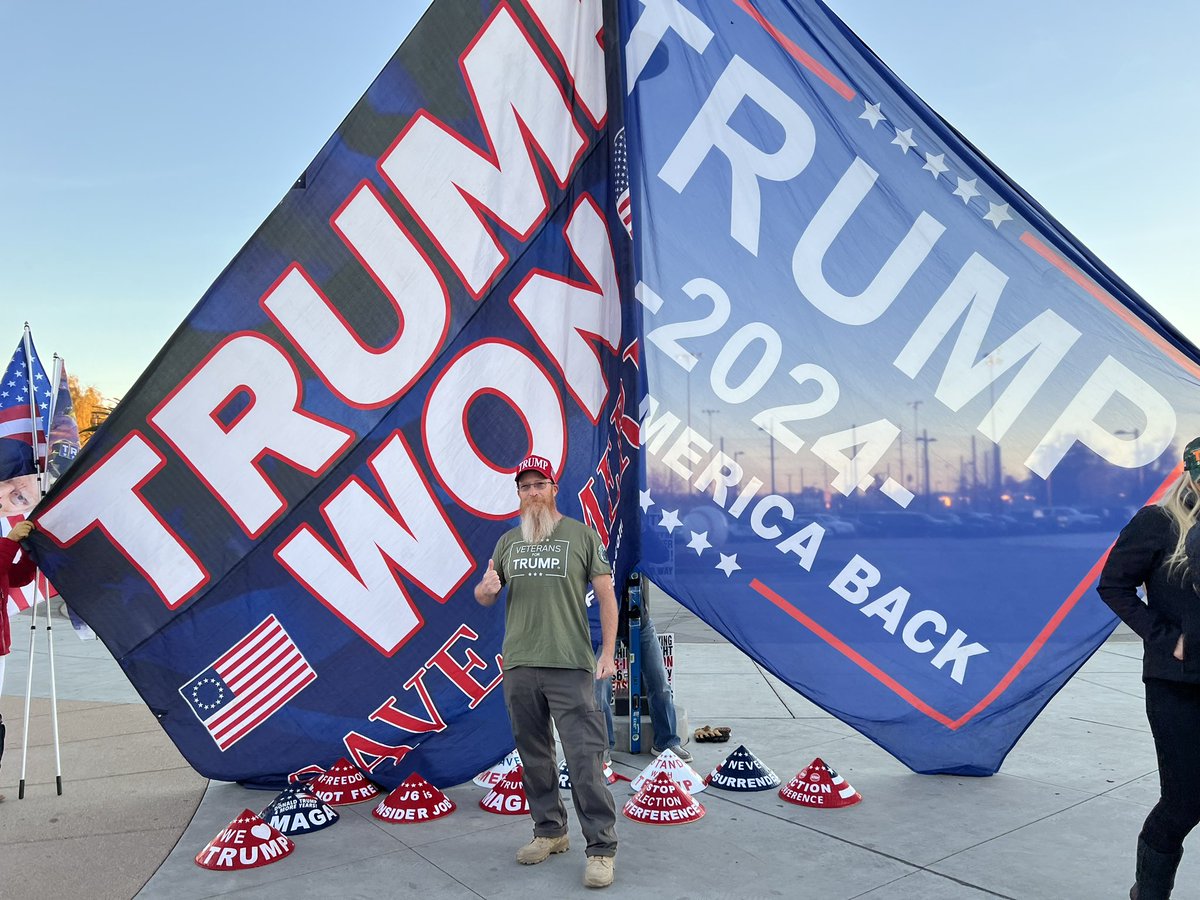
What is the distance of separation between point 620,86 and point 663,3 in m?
0.54

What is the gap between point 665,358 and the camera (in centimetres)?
543

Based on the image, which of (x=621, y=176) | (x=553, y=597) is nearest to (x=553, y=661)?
(x=553, y=597)

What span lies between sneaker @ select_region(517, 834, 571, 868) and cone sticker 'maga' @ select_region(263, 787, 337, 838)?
3.63ft

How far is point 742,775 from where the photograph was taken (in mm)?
5250

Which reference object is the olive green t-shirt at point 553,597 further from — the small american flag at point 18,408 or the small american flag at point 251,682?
the small american flag at point 18,408

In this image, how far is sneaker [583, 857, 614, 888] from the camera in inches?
152

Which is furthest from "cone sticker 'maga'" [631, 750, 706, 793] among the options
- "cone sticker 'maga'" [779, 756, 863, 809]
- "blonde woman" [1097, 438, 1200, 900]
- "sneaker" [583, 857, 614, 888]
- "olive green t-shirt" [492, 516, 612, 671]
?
"blonde woman" [1097, 438, 1200, 900]

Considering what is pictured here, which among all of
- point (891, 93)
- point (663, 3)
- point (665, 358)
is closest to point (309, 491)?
point (665, 358)

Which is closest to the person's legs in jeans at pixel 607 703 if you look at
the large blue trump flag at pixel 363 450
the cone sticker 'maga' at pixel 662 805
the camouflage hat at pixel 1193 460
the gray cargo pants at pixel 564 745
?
the large blue trump flag at pixel 363 450

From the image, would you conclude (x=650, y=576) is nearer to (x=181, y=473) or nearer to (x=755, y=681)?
(x=181, y=473)

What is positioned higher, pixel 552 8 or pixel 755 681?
pixel 552 8

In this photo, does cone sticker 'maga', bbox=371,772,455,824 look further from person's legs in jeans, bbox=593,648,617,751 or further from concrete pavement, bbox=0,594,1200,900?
person's legs in jeans, bbox=593,648,617,751

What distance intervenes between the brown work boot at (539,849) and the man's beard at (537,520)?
134 cm

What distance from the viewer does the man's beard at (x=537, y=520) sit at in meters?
4.22
